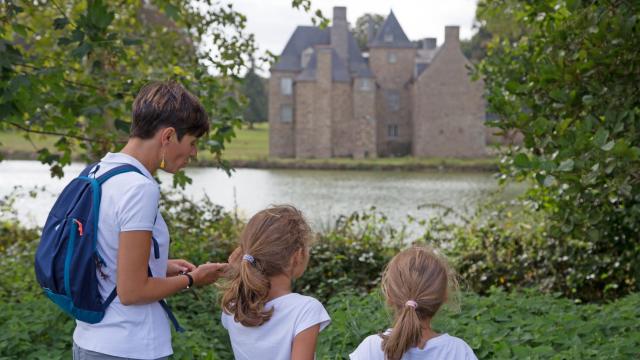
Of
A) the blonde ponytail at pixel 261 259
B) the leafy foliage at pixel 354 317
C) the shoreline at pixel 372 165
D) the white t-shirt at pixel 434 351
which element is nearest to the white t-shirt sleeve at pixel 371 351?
the white t-shirt at pixel 434 351

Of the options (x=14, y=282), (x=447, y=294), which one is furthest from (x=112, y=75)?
(x=447, y=294)

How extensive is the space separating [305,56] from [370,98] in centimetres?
492

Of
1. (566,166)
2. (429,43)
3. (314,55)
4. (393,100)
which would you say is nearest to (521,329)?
(566,166)

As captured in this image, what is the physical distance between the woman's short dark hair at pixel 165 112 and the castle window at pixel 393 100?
51.6m

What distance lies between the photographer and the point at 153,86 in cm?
260

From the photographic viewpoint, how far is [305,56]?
5147 cm

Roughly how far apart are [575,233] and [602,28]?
1662 mm

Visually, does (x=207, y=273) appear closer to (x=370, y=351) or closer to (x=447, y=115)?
(x=370, y=351)

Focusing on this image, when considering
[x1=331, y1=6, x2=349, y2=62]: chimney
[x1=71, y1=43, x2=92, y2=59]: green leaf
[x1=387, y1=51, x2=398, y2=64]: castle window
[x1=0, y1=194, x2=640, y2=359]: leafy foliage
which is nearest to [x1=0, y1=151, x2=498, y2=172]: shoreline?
[x1=331, y1=6, x2=349, y2=62]: chimney

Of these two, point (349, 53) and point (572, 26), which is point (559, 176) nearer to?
point (572, 26)

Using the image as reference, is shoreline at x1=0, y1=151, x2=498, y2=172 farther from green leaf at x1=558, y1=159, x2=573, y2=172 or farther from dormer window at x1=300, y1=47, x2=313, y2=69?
green leaf at x1=558, y1=159, x2=573, y2=172

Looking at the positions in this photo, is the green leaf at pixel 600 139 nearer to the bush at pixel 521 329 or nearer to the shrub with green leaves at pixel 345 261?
the bush at pixel 521 329

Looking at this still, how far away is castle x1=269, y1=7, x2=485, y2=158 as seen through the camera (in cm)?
5075

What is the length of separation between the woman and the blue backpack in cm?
3
